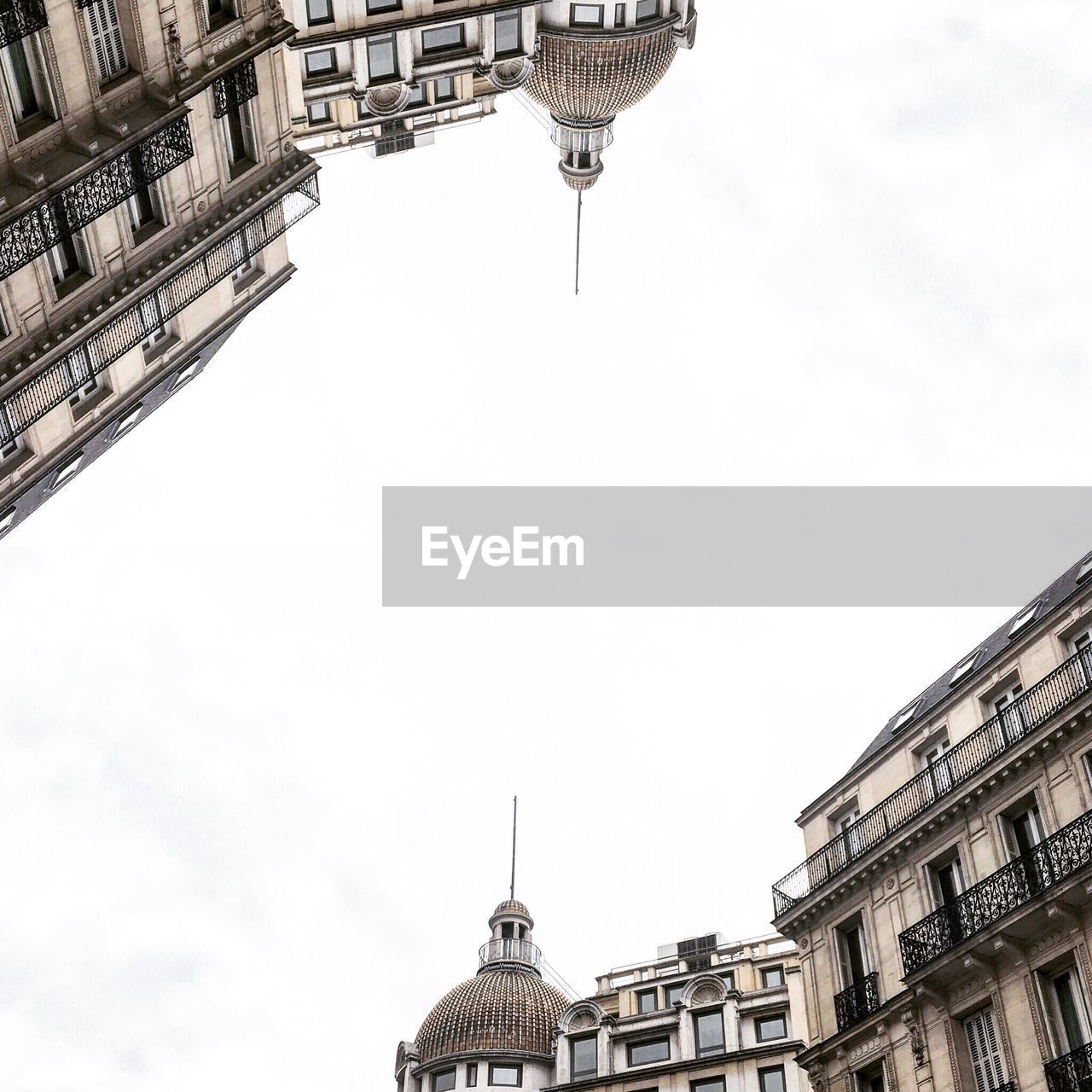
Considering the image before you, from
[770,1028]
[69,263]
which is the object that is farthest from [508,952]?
[69,263]

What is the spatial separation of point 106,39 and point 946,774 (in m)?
24.6

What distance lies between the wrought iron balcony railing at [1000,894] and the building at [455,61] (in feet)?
89.7

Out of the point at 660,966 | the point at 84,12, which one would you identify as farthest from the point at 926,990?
the point at 660,966

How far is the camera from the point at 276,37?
120 feet

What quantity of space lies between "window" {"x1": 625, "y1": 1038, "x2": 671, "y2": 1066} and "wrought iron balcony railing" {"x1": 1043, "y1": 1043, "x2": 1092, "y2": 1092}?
98.5 ft

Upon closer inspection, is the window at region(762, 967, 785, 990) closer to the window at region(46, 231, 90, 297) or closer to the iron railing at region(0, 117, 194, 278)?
the window at region(46, 231, 90, 297)

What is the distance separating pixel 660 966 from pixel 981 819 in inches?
1379

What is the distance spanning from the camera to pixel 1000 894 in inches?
1109

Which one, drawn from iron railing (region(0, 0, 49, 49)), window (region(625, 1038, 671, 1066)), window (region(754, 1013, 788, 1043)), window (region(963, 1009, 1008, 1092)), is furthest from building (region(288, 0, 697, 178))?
window (region(625, 1038, 671, 1066))

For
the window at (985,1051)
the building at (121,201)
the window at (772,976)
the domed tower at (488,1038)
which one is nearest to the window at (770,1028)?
the window at (772,976)

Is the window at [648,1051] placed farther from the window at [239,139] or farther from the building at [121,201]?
the window at [239,139]

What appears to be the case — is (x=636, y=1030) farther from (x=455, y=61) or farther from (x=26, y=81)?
(x=26, y=81)

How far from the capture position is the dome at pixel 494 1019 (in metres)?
56.4

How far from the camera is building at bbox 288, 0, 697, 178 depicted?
41875mm
